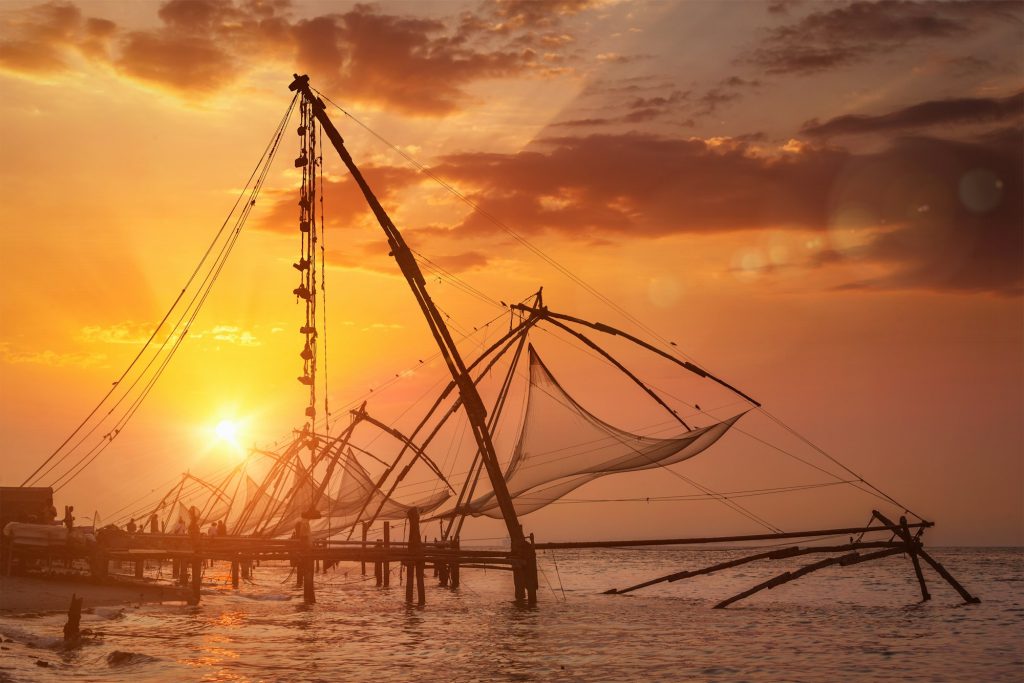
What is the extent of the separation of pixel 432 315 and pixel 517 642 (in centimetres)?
807

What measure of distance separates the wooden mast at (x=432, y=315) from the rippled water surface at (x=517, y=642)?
365cm

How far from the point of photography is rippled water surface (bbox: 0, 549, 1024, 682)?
17.6m

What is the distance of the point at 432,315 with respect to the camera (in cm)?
2475

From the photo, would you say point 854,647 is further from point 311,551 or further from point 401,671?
point 311,551

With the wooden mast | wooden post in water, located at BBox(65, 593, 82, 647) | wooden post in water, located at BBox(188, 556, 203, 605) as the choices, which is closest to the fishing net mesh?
the wooden mast

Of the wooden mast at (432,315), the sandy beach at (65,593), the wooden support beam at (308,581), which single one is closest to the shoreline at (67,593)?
the sandy beach at (65,593)

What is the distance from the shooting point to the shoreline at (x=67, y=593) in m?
24.7

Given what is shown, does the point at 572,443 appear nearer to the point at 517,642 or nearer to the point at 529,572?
the point at 529,572

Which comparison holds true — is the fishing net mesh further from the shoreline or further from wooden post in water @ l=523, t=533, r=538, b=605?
the shoreline

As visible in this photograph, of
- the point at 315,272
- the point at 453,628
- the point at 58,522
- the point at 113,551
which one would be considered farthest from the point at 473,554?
the point at 58,522

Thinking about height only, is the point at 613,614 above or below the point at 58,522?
below

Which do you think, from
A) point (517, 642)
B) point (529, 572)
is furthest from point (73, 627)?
point (529, 572)

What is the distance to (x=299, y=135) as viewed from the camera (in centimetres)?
2392

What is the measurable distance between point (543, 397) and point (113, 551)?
14.6 metres
